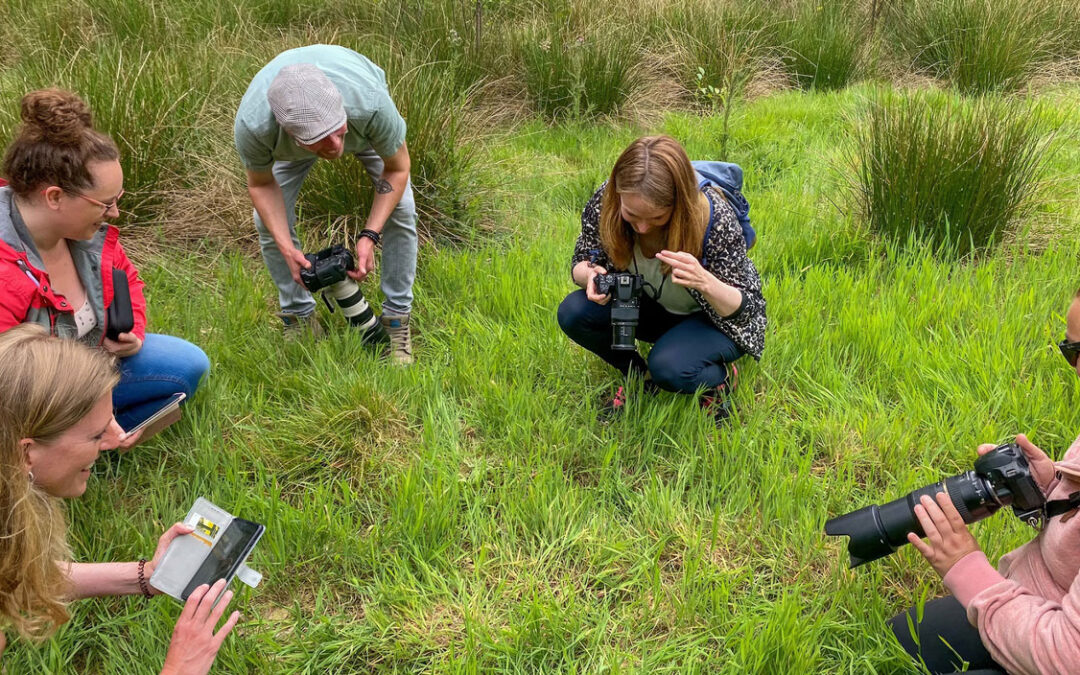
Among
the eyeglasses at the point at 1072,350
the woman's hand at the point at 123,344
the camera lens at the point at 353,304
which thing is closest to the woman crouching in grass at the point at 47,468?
the woman's hand at the point at 123,344

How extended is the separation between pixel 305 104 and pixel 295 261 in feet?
2.44

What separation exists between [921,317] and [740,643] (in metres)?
1.91

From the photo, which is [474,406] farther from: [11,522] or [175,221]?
[175,221]

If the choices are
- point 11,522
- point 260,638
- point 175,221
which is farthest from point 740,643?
point 175,221

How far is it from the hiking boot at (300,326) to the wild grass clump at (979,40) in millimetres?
5330

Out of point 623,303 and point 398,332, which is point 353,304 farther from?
point 623,303

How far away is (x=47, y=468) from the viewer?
1.71 m

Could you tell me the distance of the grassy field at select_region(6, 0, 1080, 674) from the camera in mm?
2193

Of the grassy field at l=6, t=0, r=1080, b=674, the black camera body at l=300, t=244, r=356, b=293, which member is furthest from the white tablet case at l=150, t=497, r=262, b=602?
A: the black camera body at l=300, t=244, r=356, b=293

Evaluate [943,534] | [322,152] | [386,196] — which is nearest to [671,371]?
[943,534]

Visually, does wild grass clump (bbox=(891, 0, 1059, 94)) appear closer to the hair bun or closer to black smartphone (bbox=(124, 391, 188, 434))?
black smartphone (bbox=(124, 391, 188, 434))

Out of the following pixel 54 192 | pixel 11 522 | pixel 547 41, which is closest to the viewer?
pixel 11 522

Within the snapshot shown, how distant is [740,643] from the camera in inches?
81.4

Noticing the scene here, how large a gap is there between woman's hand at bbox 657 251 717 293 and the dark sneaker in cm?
59
